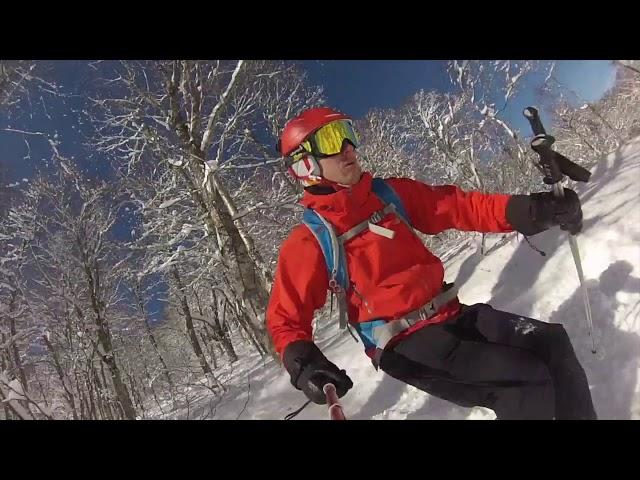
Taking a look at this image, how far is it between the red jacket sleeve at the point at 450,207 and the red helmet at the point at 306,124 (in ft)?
1.66

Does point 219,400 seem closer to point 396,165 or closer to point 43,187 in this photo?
point 43,187

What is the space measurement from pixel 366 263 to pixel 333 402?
75 cm

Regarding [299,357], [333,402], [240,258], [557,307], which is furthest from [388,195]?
[240,258]

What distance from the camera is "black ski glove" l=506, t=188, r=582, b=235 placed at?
7.20ft

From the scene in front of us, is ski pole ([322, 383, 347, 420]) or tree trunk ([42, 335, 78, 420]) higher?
tree trunk ([42, 335, 78, 420])

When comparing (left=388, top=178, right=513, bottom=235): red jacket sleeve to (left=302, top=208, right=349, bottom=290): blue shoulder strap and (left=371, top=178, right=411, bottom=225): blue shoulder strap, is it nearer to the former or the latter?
(left=371, top=178, right=411, bottom=225): blue shoulder strap

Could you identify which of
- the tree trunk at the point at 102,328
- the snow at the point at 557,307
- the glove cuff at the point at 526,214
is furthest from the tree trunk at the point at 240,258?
the glove cuff at the point at 526,214

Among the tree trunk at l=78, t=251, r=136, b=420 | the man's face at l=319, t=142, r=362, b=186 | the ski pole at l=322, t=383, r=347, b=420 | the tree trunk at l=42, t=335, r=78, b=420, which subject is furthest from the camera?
the tree trunk at l=78, t=251, r=136, b=420

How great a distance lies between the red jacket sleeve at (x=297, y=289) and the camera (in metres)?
2.18

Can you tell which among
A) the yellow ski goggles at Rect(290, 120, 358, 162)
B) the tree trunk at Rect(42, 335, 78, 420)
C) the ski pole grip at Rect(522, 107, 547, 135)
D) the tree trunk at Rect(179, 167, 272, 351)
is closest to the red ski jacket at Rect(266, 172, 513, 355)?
the yellow ski goggles at Rect(290, 120, 358, 162)

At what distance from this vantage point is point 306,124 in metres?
2.38

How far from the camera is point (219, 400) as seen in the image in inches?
171
